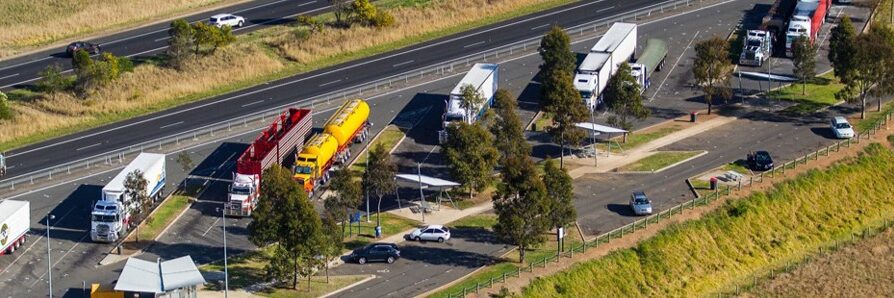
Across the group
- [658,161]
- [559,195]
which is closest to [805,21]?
[658,161]

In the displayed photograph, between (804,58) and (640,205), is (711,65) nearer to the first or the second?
(804,58)

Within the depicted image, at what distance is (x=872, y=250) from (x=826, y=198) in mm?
6808

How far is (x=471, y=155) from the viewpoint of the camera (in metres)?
128

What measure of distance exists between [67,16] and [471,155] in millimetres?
60160

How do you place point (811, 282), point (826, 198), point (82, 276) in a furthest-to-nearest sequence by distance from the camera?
point (826, 198)
point (811, 282)
point (82, 276)

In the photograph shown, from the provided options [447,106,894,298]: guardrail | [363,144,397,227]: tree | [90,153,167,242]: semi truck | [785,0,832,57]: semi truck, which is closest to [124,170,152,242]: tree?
[90,153,167,242]: semi truck

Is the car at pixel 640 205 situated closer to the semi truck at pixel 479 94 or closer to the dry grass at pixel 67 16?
the semi truck at pixel 479 94

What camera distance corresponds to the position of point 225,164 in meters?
136

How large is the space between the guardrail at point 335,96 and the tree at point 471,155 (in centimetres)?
2288

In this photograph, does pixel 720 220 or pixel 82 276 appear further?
pixel 720 220

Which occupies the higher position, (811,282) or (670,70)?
(670,70)

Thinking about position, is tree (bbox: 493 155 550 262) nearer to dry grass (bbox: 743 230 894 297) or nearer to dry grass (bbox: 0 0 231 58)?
dry grass (bbox: 743 230 894 297)

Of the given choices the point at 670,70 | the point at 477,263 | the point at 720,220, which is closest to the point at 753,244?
the point at 720,220

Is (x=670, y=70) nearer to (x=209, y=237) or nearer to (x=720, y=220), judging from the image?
(x=720, y=220)
